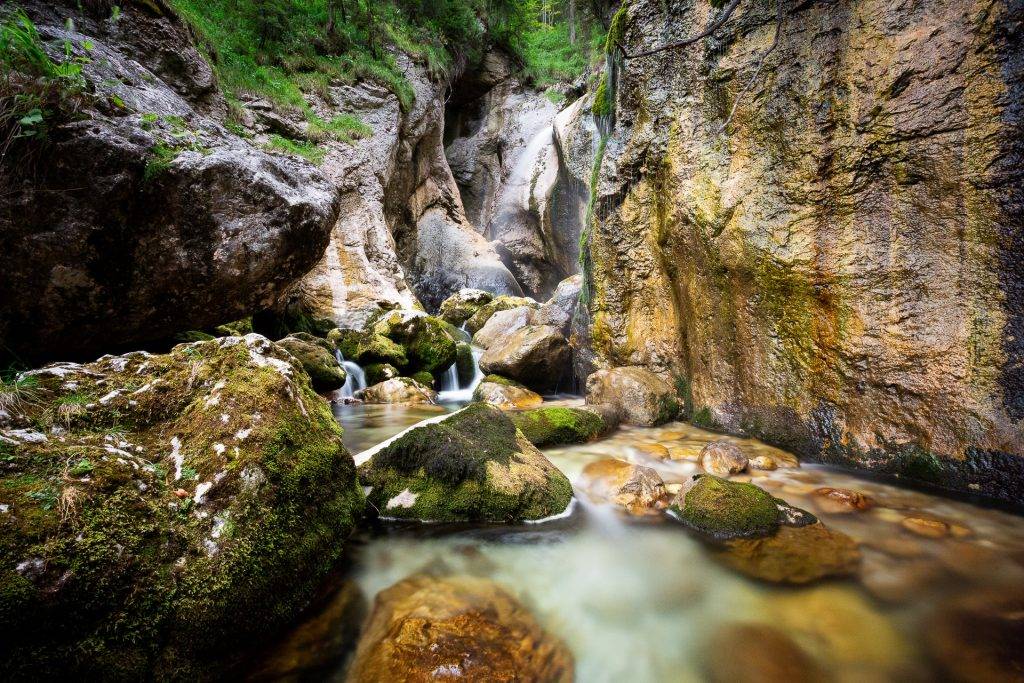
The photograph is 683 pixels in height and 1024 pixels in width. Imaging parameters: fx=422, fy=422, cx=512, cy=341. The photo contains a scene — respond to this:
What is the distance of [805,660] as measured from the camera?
1.96 meters

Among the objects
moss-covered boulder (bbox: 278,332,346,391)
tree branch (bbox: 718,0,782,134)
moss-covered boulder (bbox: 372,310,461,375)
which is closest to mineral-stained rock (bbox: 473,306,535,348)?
moss-covered boulder (bbox: 372,310,461,375)

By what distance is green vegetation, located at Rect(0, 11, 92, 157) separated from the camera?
3842 mm

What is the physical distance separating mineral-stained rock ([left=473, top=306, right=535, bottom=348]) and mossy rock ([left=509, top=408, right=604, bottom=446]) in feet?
20.5

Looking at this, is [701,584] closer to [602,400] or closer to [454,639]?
[454,639]

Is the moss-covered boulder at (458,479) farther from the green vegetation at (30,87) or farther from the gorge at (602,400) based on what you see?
the green vegetation at (30,87)

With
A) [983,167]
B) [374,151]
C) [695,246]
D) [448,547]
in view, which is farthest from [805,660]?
[374,151]

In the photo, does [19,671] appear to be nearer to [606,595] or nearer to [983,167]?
[606,595]

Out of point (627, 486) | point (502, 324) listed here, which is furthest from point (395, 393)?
point (627, 486)

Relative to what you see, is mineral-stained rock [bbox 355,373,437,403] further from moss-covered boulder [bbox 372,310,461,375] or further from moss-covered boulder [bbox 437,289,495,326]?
moss-covered boulder [bbox 437,289,495,326]

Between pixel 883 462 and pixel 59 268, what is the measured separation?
27.9 ft

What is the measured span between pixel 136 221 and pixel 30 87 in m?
1.43

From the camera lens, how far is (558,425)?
4988 mm

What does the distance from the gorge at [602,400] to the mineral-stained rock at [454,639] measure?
2 centimetres

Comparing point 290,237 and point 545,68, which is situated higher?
point 545,68
